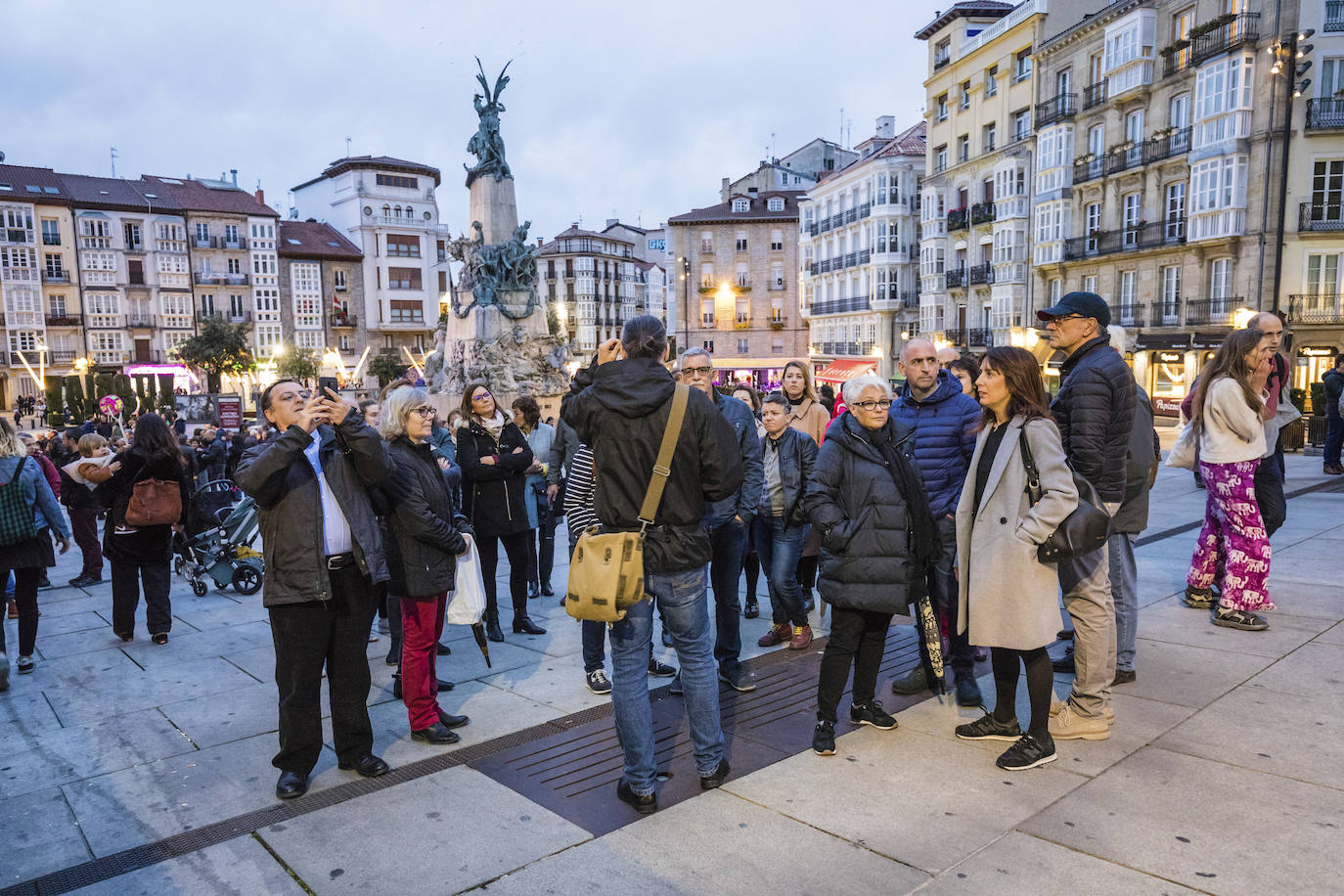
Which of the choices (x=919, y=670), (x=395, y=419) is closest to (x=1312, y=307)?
(x=919, y=670)

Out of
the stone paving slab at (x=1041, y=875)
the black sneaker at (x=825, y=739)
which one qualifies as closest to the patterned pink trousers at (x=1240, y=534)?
the black sneaker at (x=825, y=739)

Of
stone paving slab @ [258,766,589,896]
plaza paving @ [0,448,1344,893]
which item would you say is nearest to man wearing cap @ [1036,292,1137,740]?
plaza paving @ [0,448,1344,893]

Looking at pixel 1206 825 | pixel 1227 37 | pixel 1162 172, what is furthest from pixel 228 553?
pixel 1162 172

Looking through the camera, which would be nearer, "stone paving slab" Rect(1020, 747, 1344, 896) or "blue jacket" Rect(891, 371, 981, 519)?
"stone paving slab" Rect(1020, 747, 1344, 896)

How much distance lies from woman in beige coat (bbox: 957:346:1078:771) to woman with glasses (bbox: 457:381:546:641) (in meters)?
3.58

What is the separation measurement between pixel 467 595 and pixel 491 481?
5.80ft

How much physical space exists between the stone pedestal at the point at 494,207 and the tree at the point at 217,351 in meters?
39.2

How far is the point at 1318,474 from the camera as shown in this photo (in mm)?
13219

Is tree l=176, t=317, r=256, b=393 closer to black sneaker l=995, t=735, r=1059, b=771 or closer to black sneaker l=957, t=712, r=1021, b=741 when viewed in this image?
black sneaker l=957, t=712, r=1021, b=741

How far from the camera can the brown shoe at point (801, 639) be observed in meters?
6.24

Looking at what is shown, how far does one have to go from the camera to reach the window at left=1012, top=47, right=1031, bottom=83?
3953cm

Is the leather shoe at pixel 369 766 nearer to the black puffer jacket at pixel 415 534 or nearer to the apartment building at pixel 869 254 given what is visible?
the black puffer jacket at pixel 415 534

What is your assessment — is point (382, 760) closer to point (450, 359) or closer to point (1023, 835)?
point (1023, 835)

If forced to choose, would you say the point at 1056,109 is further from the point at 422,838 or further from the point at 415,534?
the point at 422,838
